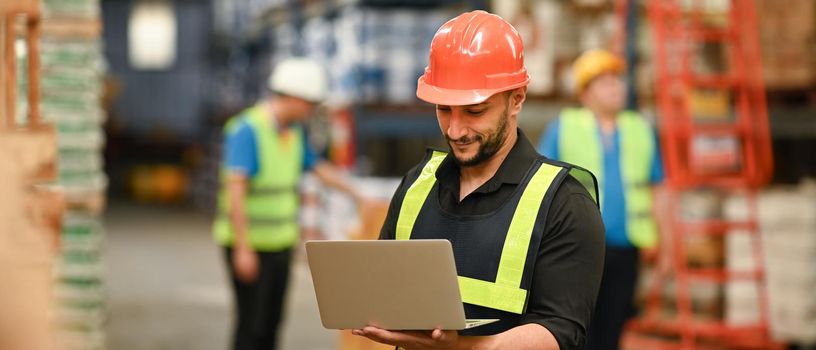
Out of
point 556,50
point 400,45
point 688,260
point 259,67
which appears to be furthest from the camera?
point 259,67

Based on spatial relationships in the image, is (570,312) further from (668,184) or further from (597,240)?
(668,184)

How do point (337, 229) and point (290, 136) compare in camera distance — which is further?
point (337, 229)

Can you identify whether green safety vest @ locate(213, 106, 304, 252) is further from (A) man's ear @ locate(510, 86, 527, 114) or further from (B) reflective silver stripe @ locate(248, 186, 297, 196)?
(A) man's ear @ locate(510, 86, 527, 114)

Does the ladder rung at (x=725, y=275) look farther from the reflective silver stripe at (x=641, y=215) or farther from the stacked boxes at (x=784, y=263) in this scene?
→ the reflective silver stripe at (x=641, y=215)

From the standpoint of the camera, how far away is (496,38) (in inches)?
96.4

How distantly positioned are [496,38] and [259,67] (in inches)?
562

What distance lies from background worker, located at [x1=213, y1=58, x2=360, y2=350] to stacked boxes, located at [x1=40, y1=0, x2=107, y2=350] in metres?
0.84

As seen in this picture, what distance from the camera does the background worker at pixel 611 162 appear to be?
496cm

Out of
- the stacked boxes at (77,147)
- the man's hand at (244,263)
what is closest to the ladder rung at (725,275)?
the man's hand at (244,263)

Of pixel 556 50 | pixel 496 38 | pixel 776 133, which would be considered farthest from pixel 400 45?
pixel 496 38

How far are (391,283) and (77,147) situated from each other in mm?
4069

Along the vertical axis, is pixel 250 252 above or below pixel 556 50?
below

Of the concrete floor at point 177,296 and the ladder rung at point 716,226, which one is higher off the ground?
the ladder rung at point 716,226

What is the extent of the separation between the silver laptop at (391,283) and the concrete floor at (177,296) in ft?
18.9
